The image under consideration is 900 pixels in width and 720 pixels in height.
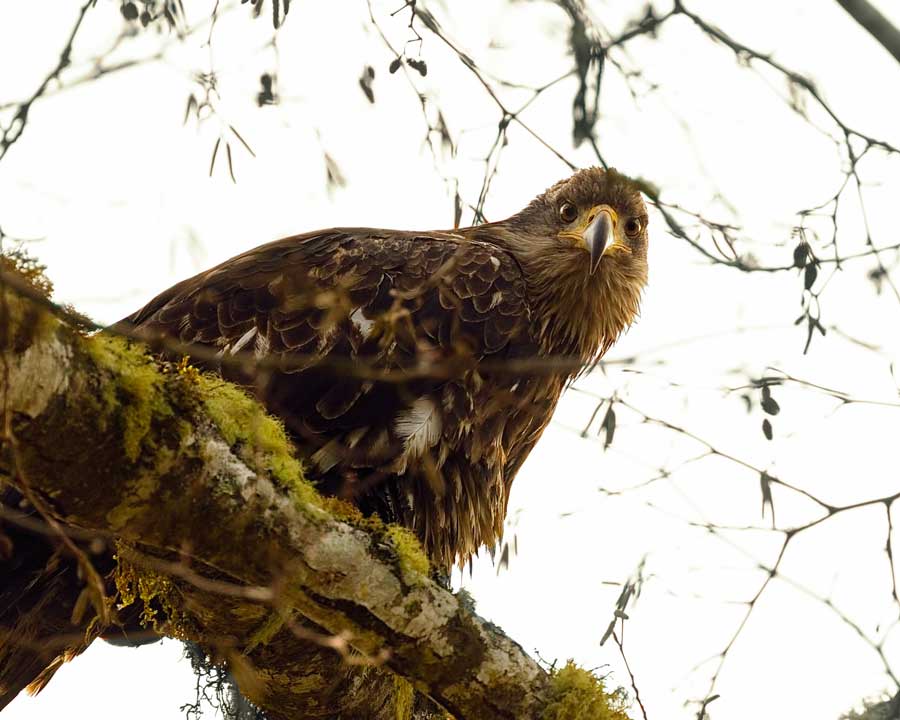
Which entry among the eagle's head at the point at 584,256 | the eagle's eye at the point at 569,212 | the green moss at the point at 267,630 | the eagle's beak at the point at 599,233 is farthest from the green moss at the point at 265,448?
the eagle's eye at the point at 569,212

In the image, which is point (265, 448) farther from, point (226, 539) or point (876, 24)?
point (876, 24)

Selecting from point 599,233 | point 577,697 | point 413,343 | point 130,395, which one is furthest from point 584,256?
point 130,395

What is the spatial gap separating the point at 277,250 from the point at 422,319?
78cm

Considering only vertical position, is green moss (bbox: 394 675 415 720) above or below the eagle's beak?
below

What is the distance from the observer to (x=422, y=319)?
4340mm

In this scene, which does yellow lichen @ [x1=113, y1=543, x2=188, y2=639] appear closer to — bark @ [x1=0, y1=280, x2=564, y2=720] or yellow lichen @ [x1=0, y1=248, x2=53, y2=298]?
bark @ [x1=0, y1=280, x2=564, y2=720]

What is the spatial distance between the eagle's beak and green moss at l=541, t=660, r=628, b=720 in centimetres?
207

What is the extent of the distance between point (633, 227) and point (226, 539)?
334cm

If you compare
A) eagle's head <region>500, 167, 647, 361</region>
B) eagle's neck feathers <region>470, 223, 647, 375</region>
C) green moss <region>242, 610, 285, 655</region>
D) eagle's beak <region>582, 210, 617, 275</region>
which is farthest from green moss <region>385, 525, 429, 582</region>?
eagle's beak <region>582, 210, 617, 275</region>

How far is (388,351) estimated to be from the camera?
163 inches

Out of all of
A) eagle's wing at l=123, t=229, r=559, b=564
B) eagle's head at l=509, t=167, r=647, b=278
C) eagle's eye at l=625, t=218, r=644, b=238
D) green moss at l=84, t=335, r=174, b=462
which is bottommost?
green moss at l=84, t=335, r=174, b=462

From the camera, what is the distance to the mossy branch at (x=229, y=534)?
7.55ft

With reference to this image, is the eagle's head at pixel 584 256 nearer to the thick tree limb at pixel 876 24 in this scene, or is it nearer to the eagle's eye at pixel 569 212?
the eagle's eye at pixel 569 212

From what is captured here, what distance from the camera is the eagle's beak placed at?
4992mm
